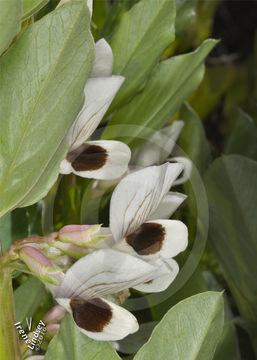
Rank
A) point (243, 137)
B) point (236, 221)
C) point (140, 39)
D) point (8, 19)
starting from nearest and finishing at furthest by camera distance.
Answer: point (8, 19) → point (140, 39) → point (236, 221) → point (243, 137)

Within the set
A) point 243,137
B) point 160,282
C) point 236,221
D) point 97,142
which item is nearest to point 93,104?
point 97,142

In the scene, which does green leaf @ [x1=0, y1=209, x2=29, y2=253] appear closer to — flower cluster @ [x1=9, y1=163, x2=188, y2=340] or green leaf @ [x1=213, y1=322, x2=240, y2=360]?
flower cluster @ [x1=9, y1=163, x2=188, y2=340]

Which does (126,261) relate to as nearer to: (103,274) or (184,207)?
(103,274)

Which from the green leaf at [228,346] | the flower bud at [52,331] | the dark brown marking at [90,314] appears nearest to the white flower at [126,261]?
the dark brown marking at [90,314]

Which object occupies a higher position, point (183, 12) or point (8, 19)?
point (8, 19)

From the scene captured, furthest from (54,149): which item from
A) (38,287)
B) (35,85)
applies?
(38,287)

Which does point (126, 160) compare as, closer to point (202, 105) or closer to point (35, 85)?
point (35, 85)
